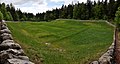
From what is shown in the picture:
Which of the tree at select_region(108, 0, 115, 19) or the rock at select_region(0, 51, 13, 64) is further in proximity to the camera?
the tree at select_region(108, 0, 115, 19)

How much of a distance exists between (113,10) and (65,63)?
10780 centimetres

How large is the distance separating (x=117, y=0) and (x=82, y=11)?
23133 mm

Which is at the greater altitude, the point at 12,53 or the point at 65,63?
the point at 12,53

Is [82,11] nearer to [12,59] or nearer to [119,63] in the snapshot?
[119,63]

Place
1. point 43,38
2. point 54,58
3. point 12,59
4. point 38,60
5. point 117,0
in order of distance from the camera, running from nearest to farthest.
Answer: point 12,59
point 38,60
point 54,58
point 43,38
point 117,0

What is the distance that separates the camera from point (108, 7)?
446 ft

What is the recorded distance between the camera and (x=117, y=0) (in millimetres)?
131875

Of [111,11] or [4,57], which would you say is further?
[111,11]

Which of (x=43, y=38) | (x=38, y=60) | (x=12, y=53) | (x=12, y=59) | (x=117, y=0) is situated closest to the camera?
(x=12, y=59)

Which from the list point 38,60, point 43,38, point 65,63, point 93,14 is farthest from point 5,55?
point 93,14

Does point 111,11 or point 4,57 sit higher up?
point 4,57

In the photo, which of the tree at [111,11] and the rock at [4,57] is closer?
the rock at [4,57]

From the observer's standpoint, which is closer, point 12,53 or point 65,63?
point 12,53

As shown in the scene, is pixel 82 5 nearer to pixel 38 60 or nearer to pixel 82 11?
pixel 82 11
